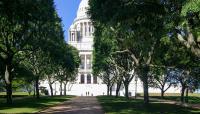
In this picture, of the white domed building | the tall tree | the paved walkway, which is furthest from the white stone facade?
the paved walkway

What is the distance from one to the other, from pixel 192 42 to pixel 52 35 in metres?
26.8

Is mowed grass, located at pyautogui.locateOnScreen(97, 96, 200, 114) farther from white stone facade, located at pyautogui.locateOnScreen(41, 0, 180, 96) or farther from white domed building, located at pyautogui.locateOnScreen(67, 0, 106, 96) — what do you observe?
white domed building, located at pyautogui.locateOnScreen(67, 0, 106, 96)

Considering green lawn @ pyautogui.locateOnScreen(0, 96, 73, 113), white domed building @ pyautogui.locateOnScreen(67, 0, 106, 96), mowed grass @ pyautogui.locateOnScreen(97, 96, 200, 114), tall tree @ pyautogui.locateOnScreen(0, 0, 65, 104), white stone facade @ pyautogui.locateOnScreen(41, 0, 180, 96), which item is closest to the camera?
mowed grass @ pyautogui.locateOnScreen(97, 96, 200, 114)

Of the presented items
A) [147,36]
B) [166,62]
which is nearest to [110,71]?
[166,62]

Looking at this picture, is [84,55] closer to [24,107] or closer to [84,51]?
[84,51]

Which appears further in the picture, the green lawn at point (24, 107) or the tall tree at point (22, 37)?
the tall tree at point (22, 37)

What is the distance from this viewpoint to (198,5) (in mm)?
19172

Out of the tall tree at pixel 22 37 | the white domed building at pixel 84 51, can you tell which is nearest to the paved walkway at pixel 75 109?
the tall tree at pixel 22 37

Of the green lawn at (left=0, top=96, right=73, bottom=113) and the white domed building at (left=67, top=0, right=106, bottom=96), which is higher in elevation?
the white domed building at (left=67, top=0, right=106, bottom=96)

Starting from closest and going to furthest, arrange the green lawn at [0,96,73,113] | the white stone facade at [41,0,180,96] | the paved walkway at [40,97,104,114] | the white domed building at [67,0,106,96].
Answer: the paved walkway at [40,97,104,114], the green lawn at [0,96,73,113], the white stone facade at [41,0,180,96], the white domed building at [67,0,106,96]

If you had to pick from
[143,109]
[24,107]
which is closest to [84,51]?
[24,107]

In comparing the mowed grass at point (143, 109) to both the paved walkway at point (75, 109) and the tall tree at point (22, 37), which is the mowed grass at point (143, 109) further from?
the tall tree at point (22, 37)

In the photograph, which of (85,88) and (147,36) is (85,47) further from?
(147,36)

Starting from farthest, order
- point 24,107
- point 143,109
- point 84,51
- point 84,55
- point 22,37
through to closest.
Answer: point 84,55
point 84,51
point 22,37
point 24,107
point 143,109
